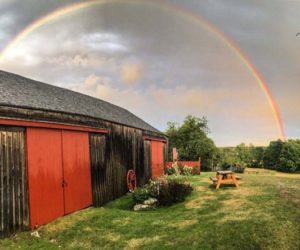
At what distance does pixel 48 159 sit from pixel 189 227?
483 cm

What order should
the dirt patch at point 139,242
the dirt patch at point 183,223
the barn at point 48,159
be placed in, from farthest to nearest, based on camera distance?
the dirt patch at point 183,223 < the barn at point 48,159 < the dirt patch at point 139,242

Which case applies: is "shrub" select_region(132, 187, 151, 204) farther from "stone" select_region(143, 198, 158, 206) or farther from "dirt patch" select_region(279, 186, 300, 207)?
"dirt patch" select_region(279, 186, 300, 207)

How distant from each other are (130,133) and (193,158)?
24.8 metres

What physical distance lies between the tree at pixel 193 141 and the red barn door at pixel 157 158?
14.6m

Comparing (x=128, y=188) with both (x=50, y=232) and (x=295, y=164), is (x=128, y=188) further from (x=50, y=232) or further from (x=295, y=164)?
(x=295, y=164)

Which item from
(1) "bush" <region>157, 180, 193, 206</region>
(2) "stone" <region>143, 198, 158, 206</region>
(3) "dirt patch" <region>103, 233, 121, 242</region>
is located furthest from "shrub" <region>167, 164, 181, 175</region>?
(3) "dirt patch" <region>103, 233, 121, 242</region>

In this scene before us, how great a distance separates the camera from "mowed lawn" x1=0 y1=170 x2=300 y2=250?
30.1 ft

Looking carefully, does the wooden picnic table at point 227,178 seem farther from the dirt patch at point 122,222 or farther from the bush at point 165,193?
the dirt patch at point 122,222

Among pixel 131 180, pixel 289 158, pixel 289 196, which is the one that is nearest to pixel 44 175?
pixel 289 196

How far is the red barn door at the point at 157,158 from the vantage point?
84.9ft

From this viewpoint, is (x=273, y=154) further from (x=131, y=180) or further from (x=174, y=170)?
(x=131, y=180)

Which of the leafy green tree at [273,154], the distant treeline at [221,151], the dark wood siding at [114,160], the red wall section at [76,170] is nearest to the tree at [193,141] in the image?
the distant treeline at [221,151]

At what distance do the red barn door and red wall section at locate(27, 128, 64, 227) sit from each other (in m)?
13.6

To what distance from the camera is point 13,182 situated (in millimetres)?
10117
